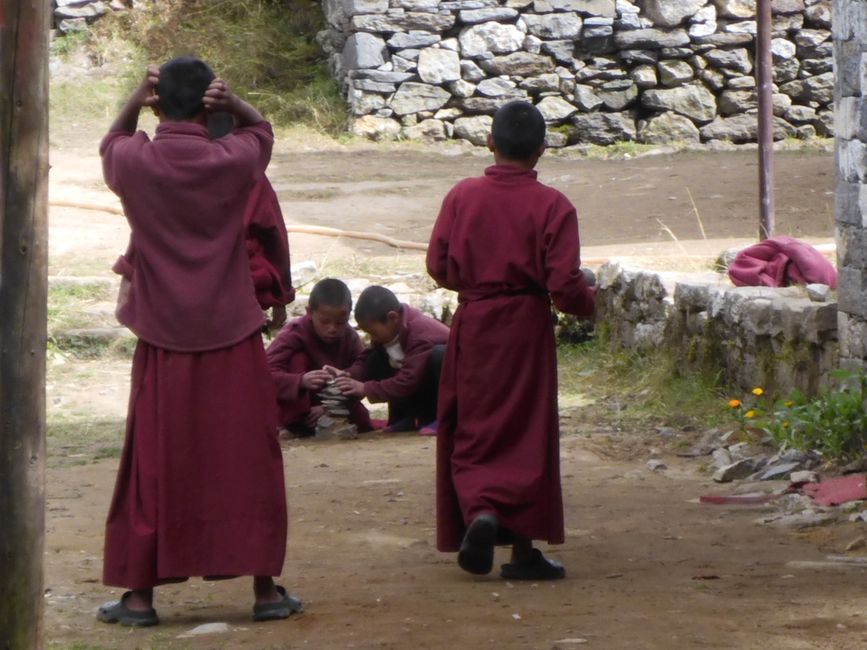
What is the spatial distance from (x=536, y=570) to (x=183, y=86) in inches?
70.6

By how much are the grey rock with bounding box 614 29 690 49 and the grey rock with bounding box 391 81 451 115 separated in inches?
76.1

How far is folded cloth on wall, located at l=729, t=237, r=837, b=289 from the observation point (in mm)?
7629

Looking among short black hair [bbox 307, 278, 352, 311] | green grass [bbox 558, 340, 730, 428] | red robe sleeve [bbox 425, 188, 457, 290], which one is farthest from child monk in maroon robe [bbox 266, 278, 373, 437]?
red robe sleeve [bbox 425, 188, 457, 290]

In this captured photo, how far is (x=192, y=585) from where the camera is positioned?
450 centimetres

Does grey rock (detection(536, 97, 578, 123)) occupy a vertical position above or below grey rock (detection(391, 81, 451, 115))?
below

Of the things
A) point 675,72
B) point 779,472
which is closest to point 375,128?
point 675,72

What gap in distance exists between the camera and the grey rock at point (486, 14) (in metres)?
14.4

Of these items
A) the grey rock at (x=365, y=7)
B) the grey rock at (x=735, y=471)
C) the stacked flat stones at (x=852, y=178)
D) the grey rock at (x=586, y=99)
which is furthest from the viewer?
the grey rock at (x=586, y=99)

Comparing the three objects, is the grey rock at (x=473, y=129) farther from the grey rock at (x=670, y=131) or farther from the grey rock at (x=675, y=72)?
the grey rock at (x=675, y=72)

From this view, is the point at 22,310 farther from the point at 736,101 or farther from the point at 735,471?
the point at 736,101

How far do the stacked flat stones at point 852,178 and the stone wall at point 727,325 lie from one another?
0.70 ft

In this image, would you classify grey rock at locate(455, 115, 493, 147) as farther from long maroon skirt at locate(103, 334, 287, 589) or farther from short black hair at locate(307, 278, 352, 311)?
long maroon skirt at locate(103, 334, 287, 589)

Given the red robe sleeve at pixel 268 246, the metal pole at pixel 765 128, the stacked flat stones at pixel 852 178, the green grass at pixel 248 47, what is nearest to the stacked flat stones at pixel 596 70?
the green grass at pixel 248 47

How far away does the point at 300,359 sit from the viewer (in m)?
7.11
